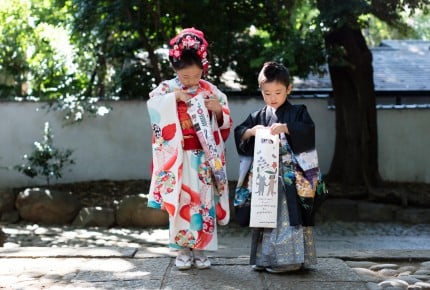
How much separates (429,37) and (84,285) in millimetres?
24166

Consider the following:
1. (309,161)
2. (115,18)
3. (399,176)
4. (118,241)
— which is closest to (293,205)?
(309,161)

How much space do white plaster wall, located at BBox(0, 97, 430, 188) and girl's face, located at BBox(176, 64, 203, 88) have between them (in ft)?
20.4

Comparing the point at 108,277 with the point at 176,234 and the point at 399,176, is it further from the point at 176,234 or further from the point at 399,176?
the point at 399,176

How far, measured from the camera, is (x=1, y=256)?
13.9ft

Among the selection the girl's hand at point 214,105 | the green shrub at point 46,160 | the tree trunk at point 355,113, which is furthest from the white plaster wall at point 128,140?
the girl's hand at point 214,105

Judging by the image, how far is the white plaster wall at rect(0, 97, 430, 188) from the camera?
33.3ft

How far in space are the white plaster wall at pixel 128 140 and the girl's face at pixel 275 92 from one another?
632 cm

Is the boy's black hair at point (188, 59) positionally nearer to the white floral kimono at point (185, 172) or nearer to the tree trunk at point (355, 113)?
the white floral kimono at point (185, 172)

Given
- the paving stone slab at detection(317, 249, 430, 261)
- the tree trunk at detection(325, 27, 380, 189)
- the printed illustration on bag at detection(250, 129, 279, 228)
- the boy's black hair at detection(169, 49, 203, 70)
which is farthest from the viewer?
the tree trunk at detection(325, 27, 380, 189)

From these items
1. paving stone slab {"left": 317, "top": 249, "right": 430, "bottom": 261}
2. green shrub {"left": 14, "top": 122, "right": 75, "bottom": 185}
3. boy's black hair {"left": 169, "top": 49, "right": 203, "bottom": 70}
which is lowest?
paving stone slab {"left": 317, "top": 249, "right": 430, "bottom": 261}

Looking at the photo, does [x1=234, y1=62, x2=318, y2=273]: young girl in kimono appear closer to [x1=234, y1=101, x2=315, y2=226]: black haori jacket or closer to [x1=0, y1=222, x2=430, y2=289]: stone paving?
[x1=234, y1=101, x2=315, y2=226]: black haori jacket

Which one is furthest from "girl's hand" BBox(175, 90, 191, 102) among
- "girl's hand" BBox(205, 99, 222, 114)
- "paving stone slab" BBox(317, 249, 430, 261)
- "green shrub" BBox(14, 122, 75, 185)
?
"green shrub" BBox(14, 122, 75, 185)

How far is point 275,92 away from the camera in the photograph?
12.2ft

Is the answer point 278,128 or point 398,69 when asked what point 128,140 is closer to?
point 278,128
